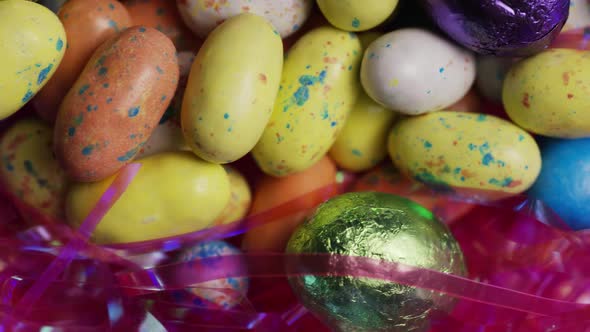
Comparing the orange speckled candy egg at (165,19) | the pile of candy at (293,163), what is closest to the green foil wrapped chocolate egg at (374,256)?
the pile of candy at (293,163)

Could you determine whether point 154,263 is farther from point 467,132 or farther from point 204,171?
point 467,132

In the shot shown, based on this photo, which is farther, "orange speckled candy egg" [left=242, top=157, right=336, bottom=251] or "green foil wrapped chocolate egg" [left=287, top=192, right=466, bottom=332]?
"orange speckled candy egg" [left=242, top=157, right=336, bottom=251]

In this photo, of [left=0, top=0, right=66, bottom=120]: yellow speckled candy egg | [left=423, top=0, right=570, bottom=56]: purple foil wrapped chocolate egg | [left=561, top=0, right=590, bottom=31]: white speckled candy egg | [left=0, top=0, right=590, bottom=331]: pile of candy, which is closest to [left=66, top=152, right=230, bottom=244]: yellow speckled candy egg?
[left=0, top=0, right=590, bottom=331]: pile of candy

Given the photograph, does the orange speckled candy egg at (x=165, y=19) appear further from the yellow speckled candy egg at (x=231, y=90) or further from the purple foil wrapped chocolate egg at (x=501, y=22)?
the purple foil wrapped chocolate egg at (x=501, y=22)

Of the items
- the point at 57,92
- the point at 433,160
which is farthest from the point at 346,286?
the point at 57,92

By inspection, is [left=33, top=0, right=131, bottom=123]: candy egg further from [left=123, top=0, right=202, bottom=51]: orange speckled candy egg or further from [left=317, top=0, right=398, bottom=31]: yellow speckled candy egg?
[left=317, top=0, right=398, bottom=31]: yellow speckled candy egg
